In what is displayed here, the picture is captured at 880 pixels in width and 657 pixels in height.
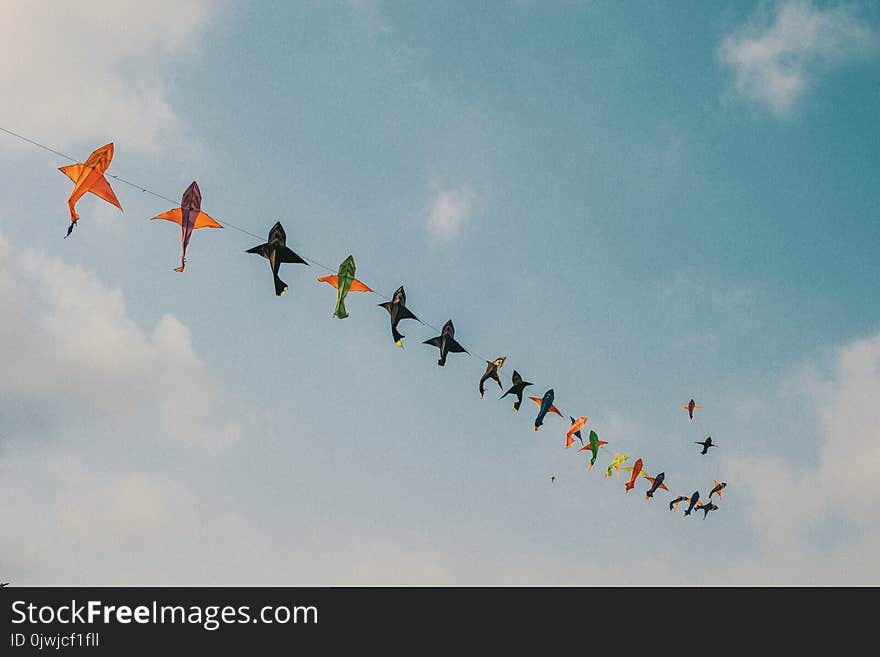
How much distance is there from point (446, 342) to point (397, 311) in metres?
2.02

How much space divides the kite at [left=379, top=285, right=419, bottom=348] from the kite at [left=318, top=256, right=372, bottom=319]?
1.04m

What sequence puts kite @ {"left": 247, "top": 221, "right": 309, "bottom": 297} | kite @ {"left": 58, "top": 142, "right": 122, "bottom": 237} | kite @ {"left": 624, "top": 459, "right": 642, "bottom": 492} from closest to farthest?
1. kite @ {"left": 58, "top": 142, "right": 122, "bottom": 237}
2. kite @ {"left": 247, "top": 221, "right": 309, "bottom": 297}
3. kite @ {"left": 624, "top": 459, "right": 642, "bottom": 492}

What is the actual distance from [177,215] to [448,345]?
22.1 feet

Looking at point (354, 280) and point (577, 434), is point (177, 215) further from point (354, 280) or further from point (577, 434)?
point (577, 434)

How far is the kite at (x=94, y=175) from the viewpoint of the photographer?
30.6ft

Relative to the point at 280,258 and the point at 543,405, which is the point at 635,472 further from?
the point at 280,258

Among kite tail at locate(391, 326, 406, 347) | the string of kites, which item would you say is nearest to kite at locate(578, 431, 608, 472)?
the string of kites

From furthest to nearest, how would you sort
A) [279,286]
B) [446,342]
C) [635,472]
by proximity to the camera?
[635,472], [446,342], [279,286]

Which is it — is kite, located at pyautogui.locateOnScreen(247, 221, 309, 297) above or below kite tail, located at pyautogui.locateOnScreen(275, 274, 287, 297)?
above

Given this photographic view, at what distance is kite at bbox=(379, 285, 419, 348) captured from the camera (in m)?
13.3

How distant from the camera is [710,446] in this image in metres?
27.0

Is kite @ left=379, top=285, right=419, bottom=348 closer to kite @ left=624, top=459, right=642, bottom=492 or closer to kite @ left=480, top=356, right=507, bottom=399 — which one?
kite @ left=480, top=356, right=507, bottom=399

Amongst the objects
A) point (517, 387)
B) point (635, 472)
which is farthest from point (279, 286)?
point (635, 472)

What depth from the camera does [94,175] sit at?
945 cm
